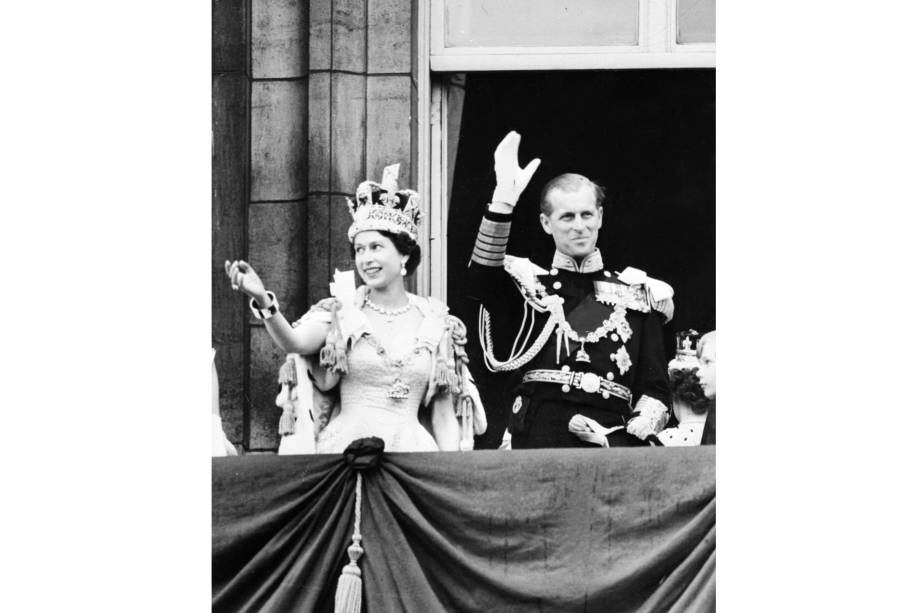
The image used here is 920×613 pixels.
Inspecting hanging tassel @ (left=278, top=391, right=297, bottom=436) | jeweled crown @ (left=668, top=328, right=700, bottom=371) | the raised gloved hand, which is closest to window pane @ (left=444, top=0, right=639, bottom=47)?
the raised gloved hand

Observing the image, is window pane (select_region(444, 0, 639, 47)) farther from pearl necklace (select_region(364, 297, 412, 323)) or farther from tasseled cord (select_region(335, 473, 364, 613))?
tasseled cord (select_region(335, 473, 364, 613))

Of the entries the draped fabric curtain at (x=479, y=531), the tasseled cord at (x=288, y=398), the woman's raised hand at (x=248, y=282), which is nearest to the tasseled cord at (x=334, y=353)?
the tasseled cord at (x=288, y=398)

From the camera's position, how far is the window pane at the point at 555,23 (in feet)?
38.8

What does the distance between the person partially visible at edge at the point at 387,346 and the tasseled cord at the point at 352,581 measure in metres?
0.45

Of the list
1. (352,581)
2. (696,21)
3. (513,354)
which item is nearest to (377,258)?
(513,354)

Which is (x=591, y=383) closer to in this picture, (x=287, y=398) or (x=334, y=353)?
(x=334, y=353)

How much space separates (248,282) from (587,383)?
157 centimetres

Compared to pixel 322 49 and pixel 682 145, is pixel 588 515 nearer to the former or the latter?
pixel 682 145

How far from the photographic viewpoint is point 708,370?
1141 cm

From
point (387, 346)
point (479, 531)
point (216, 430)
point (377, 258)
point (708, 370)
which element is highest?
point (377, 258)

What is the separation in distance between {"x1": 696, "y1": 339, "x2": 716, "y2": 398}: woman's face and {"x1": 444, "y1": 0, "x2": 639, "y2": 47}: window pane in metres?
1.47

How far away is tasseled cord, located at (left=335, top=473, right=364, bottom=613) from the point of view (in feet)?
35.6

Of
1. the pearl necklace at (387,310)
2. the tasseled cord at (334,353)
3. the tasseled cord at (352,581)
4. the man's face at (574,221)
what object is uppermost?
the man's face at (574,221)

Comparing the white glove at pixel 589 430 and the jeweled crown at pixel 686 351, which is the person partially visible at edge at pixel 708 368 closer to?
the jeweled crown at pixel 686 351
